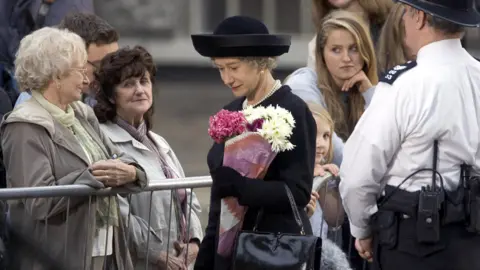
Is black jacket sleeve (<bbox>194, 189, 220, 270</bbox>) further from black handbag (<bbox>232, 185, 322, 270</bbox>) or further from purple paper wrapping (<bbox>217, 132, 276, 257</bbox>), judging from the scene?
Result: black handbag (<bbox>232, 185, 322, 270</bbox>)

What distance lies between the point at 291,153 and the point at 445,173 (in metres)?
0.65

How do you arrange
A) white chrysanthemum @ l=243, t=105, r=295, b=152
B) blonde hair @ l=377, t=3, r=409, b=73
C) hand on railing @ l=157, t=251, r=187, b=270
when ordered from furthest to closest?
1. blonde hair @ l=377, t=3, r=409, b=73
2. hand on railing @ l=157, t=251, r=187, b=270
3. white chrysanthemum @ l=243, t=105, r=295, b=152

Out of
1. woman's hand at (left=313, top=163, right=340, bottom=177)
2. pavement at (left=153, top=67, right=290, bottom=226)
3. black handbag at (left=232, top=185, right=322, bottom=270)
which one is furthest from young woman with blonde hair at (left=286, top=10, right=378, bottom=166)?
pavement at (left=153, top=67, right=290, bottom=226)

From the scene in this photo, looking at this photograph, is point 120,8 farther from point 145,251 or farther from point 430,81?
point 430,81

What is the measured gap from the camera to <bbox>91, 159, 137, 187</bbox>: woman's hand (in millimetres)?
6328

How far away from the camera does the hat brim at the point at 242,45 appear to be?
5.96 m

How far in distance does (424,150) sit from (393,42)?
2.09 metres

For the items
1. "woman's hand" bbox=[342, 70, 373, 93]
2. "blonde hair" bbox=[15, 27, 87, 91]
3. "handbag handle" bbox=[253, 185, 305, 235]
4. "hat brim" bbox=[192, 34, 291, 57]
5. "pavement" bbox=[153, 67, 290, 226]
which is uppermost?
"hat brim" bbox=[192, 34, 291, 57]

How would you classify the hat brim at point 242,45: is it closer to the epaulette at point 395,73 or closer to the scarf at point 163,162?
the epaulette at point 395,73

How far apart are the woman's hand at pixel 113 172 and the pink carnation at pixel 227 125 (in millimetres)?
639

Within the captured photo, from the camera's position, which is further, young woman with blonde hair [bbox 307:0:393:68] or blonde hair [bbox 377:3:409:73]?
young woman with blonde hair [bbox 307:0:393:68]

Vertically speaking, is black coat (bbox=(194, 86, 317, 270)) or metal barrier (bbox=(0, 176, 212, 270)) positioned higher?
black coat (bbox=(194, 86, 317, 270))

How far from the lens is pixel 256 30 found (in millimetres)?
6023

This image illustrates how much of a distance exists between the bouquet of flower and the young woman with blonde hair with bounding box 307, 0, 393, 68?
2.12 meters
